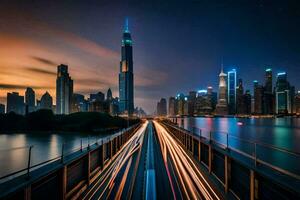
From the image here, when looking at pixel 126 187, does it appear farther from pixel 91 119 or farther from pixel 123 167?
pixel 91 119

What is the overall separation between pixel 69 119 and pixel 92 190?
155601 mm

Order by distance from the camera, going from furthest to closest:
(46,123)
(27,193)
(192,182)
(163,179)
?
(46,123) < (163,179) < (192,182) < (27,193)

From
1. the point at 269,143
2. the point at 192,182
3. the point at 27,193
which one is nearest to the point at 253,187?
the point at 192,182

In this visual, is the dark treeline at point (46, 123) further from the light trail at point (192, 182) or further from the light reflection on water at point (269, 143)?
the light trail at point (192, 182)

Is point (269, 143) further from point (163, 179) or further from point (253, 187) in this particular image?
point (253, 187)

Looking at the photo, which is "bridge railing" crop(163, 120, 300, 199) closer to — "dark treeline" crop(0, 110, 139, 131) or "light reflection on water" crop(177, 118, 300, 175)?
"light reflection on water" crop(177, 118, 300, 175)

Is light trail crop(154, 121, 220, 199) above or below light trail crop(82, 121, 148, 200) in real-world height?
above

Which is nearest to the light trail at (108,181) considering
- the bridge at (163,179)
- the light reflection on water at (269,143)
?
the bridge at (163,179)

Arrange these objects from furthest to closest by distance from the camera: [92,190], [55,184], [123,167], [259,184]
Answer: [123,167] → [92,190] → [55,184] → [259,184]

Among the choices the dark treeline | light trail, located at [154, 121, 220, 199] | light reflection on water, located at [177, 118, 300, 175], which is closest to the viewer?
light trail, located at [154, 121, 220, 199]

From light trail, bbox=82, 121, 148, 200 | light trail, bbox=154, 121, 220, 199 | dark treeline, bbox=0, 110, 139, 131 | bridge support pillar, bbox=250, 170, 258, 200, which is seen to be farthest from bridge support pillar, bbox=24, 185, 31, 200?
dark treeline, bbox=0, 110, 139, 131

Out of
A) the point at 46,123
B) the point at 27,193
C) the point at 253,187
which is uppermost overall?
the point at 27,193

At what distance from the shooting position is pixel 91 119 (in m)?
152

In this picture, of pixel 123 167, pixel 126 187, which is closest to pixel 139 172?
pixel 123 167
